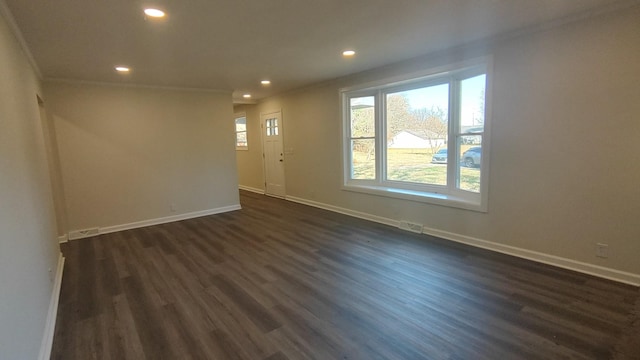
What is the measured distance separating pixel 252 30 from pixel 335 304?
2.57m

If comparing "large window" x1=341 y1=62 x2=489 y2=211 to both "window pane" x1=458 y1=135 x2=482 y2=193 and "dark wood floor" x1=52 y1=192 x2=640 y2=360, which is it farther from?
"dark wood floor" x1=52 y1=192 x2=640 y2=360

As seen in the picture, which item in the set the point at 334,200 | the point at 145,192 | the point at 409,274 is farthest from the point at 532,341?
the point at 145,192

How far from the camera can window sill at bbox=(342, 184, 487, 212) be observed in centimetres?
385

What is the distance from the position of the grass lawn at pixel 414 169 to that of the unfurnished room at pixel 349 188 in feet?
0.10

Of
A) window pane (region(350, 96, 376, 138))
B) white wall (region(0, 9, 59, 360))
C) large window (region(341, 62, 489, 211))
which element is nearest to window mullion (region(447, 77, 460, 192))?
large window (region(341, 62, 489, 211))

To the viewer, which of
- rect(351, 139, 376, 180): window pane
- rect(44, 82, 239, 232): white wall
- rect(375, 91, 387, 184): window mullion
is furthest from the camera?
rect(351, 139, 376, 180): window pane

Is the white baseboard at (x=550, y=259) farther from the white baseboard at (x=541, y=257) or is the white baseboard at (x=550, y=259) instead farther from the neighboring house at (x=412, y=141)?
the neighboring house at (x=412, y=141)

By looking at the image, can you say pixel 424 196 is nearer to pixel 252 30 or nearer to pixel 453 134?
pixel 453 134

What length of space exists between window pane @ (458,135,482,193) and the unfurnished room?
29 mm

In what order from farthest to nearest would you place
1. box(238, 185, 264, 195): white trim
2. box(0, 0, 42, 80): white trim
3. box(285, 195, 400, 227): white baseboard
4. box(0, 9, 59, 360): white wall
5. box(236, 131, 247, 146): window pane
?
1. box(236, 131, 247, 146): window pane
2. box(238, 185, 264, 195): white trim
3. box(285, 195, 400, 227): white baseboard
4. box(0, 0, 42, 80): white trim
5. box(0, 9, 59, 360): white wall

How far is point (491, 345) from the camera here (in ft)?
6.70

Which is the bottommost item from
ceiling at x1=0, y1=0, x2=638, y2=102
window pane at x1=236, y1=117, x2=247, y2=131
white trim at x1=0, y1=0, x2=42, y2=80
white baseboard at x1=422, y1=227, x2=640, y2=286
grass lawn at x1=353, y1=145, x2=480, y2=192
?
white baseboard at x1=422, y1=227, x2=640, y2=286

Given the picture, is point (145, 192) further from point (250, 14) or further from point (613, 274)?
point (613, 274)

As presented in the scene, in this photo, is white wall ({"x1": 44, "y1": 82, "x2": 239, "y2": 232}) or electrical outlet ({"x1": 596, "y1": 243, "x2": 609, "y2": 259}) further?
white wall ({"x1": 44, "y1": 82, "x2": 239, "y2": 232})
